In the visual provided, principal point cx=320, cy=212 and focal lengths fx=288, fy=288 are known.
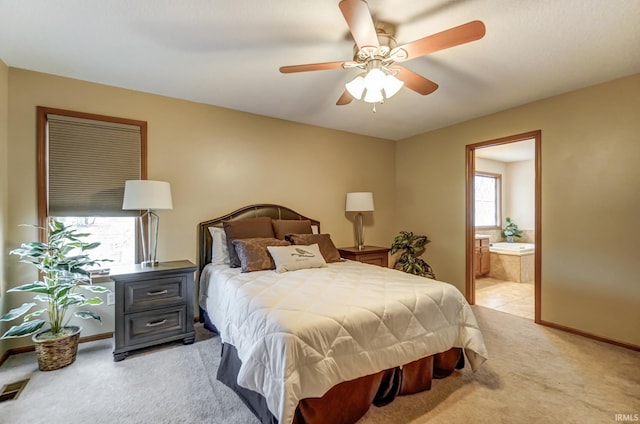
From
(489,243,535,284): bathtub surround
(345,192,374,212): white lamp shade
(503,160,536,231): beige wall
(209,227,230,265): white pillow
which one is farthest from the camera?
(503,160,536,231): beige wall

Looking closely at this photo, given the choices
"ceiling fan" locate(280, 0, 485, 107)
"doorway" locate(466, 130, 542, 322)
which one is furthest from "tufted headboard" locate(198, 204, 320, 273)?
"doorway" locate(466, 130, 542, 322)

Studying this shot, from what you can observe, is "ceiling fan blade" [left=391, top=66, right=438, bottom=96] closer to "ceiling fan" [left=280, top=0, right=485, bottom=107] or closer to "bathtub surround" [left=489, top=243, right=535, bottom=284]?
"ceiling fan" [left=280, top=0, right=485, bottom=107]

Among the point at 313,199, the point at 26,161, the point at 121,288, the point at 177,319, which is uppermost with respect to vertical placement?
the point at 26,161

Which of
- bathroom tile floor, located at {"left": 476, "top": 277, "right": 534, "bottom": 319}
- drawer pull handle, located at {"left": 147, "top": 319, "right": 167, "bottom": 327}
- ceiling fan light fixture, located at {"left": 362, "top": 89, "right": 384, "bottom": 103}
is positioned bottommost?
bathroom tile floor, located at {"left": 476, "top": 277, "right": 534, "bottom": 319}

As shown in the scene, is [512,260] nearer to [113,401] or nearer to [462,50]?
[462,50]

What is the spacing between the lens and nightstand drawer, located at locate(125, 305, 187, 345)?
244cm

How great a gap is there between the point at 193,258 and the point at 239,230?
2.16 feet

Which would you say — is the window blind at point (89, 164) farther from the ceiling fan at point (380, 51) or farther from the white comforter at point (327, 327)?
the ceiling fan at point (380, 51)

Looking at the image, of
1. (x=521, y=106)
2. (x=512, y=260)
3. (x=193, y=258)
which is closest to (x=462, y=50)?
(x=521, y=106)

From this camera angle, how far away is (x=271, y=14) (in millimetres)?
1840

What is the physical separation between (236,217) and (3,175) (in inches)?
78.6

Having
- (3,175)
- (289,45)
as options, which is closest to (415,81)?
(289,45)

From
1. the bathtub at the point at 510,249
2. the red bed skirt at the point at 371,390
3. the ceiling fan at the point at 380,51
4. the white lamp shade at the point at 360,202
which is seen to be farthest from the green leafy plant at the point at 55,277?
the bathtub at the point at 510,249

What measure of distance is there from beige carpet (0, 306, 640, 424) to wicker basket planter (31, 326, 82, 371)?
0.06 m
